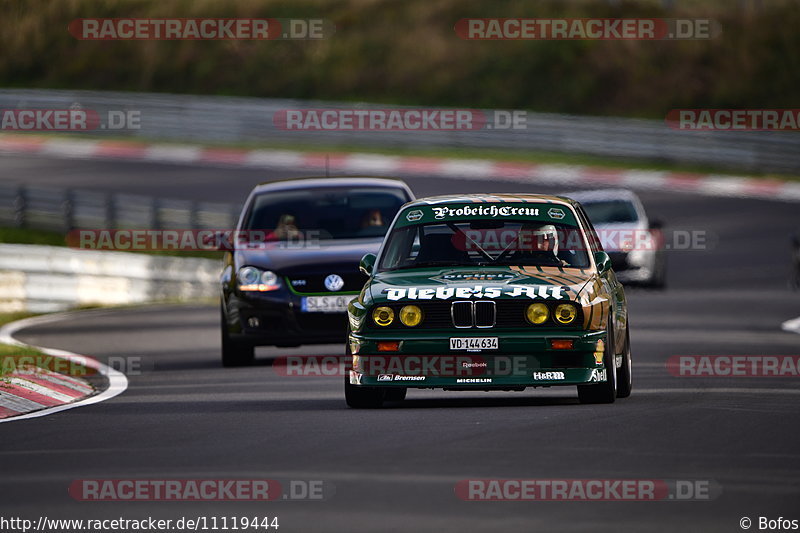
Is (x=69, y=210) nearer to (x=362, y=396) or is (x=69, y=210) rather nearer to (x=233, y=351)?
(x=233, y=351)

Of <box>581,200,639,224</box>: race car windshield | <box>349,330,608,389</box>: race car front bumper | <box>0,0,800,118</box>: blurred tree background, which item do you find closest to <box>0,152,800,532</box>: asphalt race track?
<box>349,330,608,389</box>: race car front bumper

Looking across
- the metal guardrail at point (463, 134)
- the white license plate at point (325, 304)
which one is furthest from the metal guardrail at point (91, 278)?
the metal guardrail at point (463, 134)

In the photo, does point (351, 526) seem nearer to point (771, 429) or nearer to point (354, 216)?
point (771, 429)

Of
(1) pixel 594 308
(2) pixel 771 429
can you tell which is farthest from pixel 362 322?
(2) pixel 771 429

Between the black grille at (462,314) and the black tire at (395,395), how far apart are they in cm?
122

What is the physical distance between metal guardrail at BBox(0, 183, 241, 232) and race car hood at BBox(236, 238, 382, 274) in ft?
45.4

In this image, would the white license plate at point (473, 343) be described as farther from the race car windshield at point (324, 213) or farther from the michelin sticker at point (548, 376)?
the race car windshield at point (324, 213)

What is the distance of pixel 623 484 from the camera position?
8.66 meters

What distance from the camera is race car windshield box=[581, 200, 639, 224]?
27659 mm

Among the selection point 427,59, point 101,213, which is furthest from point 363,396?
point 427,59

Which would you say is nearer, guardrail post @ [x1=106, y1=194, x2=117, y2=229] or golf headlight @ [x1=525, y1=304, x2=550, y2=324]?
golf headlight @ [x1=525, y1=304, x2=550, y2=324]

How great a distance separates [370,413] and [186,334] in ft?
30.0

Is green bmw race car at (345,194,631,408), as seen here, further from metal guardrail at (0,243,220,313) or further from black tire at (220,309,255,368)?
metal guardrail at (0,243,220,313)

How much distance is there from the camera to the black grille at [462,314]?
11.8 metres
